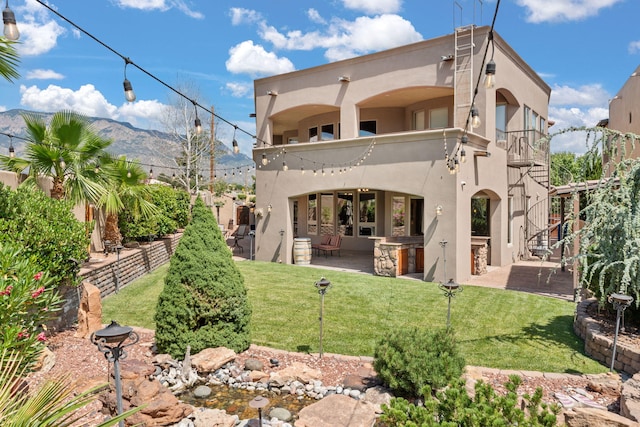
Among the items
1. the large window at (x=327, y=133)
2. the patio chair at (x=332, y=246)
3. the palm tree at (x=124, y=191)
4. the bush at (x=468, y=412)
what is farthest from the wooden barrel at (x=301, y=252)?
the bush at (x=468, y=412)

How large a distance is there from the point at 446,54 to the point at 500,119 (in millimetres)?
4068

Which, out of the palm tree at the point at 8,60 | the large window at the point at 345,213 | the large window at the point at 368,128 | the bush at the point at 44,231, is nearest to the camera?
the palm tree at the point at 8,60

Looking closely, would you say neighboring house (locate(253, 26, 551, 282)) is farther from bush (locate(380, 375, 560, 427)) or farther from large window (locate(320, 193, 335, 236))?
bush (locate(380, 375, 560, 427))

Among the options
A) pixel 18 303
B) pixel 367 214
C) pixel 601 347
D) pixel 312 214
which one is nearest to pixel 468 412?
pixel 601 347

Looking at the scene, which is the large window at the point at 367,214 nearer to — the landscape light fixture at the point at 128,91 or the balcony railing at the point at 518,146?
the balcony railing at the point at 518,146

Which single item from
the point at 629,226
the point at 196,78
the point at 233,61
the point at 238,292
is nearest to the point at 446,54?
the point at 629,226

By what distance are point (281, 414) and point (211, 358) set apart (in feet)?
5.09

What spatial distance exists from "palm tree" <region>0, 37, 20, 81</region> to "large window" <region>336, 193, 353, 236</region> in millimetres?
14625

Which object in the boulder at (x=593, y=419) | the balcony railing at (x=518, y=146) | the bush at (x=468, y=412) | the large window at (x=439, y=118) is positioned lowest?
the boulder at (x=593, y=419)

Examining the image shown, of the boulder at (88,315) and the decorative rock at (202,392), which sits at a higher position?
the boulder at (88,315)

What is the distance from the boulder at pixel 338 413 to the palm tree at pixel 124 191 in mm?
8841

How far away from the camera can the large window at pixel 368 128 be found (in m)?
17.5

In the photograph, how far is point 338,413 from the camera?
4.52 meters

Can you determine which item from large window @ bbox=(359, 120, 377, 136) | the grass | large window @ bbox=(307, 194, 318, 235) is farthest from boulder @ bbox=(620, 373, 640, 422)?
large window @ bbox=(307, 194, 318, 235)
